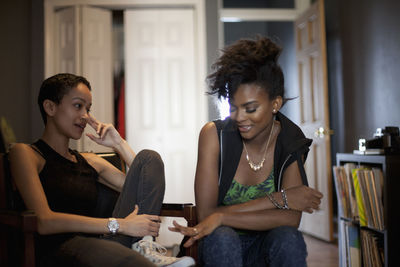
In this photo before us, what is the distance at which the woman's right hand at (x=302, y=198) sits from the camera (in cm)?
169

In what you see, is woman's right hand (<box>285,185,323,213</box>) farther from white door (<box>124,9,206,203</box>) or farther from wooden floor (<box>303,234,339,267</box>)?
white door (<box>124,9,206,203</box>)

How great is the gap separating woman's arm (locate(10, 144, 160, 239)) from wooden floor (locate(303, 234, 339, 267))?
187 cm

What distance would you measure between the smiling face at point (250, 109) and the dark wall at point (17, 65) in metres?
3.50

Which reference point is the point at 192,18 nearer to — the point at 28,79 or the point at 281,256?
the point at 28,79

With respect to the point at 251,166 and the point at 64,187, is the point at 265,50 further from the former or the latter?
the point at 64,187

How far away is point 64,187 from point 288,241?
0.96m

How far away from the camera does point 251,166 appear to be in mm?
1888

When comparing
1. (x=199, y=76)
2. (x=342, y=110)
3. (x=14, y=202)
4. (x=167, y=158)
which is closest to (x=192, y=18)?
(x=199, y=76)

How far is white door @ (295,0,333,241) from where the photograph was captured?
408 centimetres

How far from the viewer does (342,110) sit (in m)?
4.48

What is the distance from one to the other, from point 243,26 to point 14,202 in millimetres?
6250

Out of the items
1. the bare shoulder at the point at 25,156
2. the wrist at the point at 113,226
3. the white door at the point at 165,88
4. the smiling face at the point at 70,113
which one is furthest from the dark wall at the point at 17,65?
the wrist at the point at 113,226

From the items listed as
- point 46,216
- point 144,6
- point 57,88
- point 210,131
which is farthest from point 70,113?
point 144,6

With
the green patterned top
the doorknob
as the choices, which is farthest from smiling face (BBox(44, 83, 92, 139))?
the doorknob
